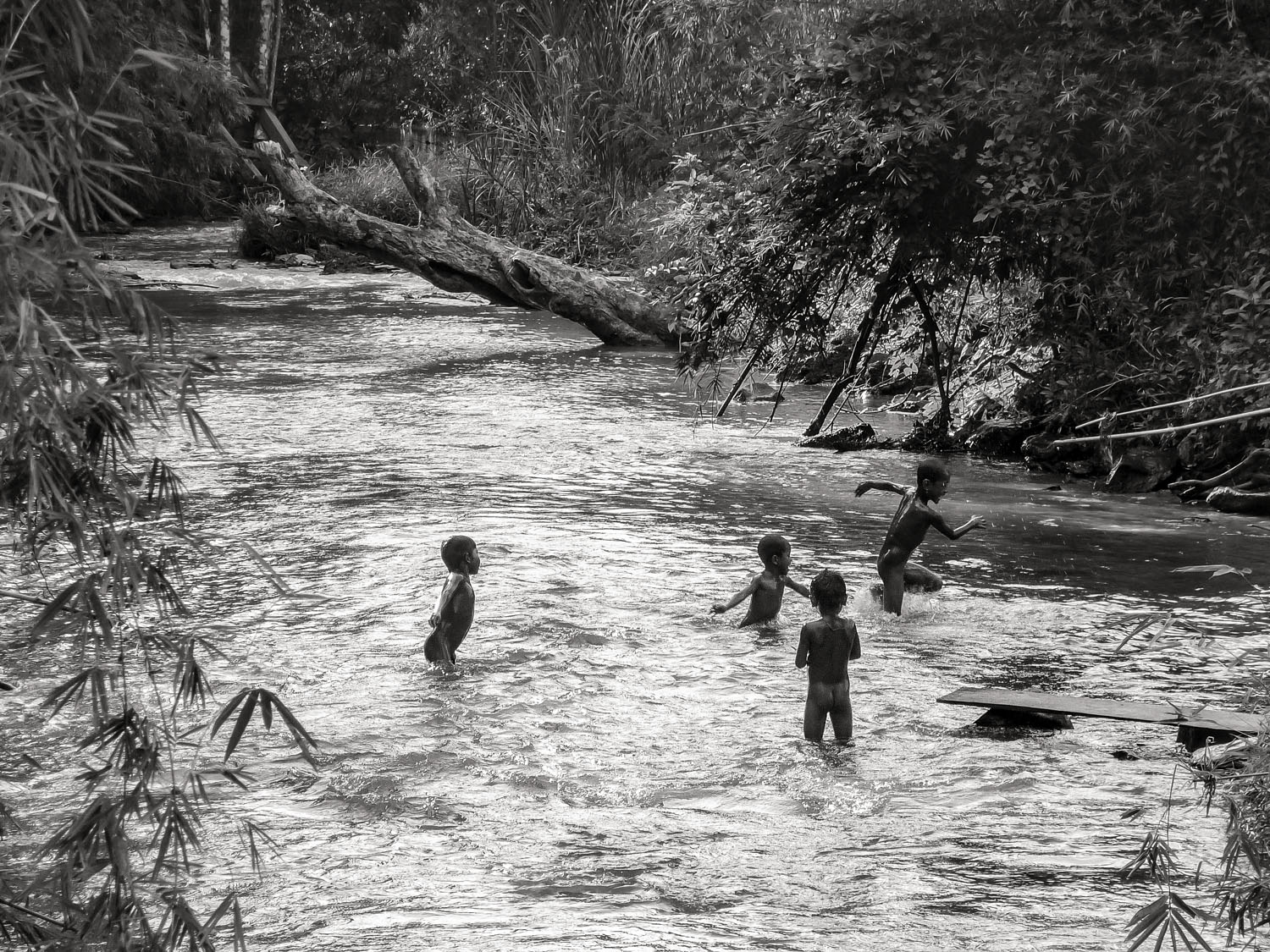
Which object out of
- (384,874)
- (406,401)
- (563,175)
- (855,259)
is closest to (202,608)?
(384,874)

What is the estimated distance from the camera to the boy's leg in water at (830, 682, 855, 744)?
6410 millimetres

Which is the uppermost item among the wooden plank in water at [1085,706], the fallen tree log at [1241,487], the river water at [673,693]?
the fallen tree log at [1241,487]

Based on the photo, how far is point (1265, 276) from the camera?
10.9 meters

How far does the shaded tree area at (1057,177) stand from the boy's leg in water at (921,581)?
3370 mm

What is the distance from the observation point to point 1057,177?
450 inches

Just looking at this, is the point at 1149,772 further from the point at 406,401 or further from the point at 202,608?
the point at 406,401

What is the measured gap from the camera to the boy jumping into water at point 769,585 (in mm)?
7918

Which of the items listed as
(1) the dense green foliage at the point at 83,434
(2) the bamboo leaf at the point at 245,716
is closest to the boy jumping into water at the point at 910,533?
(1) the dense green foliage at the point at 83,434

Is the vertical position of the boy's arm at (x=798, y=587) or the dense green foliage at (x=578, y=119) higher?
the dense green foliage at (x=578, y=119)

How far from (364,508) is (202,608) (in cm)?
269

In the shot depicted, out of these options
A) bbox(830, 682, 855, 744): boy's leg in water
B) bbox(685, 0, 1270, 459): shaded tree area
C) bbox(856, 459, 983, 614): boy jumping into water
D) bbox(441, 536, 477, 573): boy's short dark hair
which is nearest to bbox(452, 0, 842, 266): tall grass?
bbox(685, 0, 1270, 459): shaded tree area

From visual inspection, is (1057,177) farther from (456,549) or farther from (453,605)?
(453,605)

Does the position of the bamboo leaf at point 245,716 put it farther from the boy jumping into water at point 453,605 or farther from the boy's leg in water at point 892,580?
the boy's leg in water at point 892,580

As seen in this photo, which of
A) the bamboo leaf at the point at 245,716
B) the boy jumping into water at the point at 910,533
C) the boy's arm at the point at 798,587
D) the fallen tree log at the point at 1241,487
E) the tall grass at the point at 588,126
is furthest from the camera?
the tall grass at the point at 588,126
